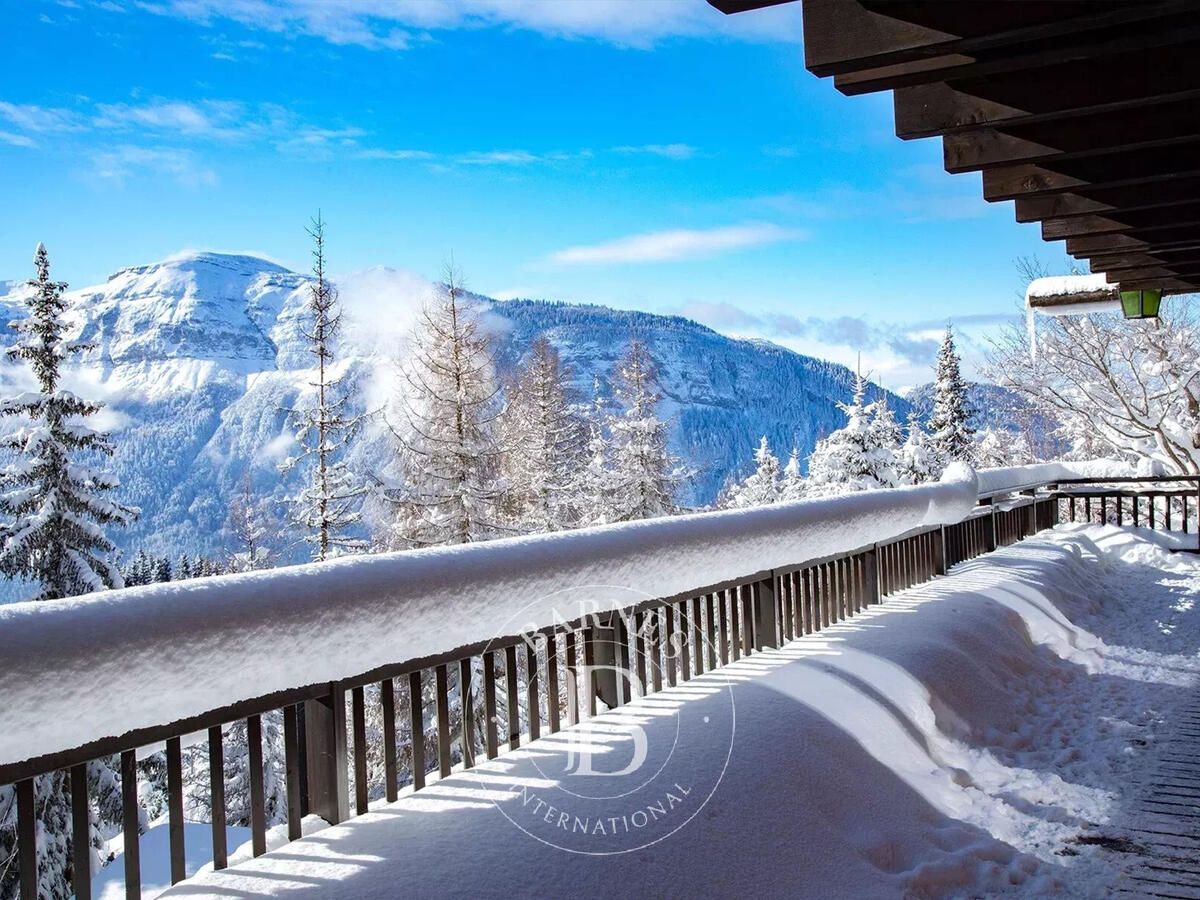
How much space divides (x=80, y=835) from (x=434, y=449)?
1597cm

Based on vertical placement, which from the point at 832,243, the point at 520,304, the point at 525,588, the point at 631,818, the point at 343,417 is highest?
the point at 520,304

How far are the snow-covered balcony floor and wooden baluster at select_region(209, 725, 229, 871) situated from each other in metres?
0.13

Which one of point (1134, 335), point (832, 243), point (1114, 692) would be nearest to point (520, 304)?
point (832, 243)

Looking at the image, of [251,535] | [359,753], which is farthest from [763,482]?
[359,753]

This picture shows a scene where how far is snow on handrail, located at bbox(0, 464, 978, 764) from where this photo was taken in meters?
2.05

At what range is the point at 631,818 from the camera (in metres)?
3.16

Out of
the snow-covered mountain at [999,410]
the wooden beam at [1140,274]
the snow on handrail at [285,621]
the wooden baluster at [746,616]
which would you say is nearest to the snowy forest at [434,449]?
the snow-covered mountain at [999,410]

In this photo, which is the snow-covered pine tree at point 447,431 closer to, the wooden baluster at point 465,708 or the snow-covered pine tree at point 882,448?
the snow-covered pine tree at point 882,448

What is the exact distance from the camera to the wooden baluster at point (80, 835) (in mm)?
2332

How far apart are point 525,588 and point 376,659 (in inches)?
30.0

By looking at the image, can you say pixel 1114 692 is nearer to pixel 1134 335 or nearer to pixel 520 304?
pixel 1134 335

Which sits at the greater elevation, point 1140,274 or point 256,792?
point 1140,274

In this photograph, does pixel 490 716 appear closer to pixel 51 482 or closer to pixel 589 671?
pixel 589 671

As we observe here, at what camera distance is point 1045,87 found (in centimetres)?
326
